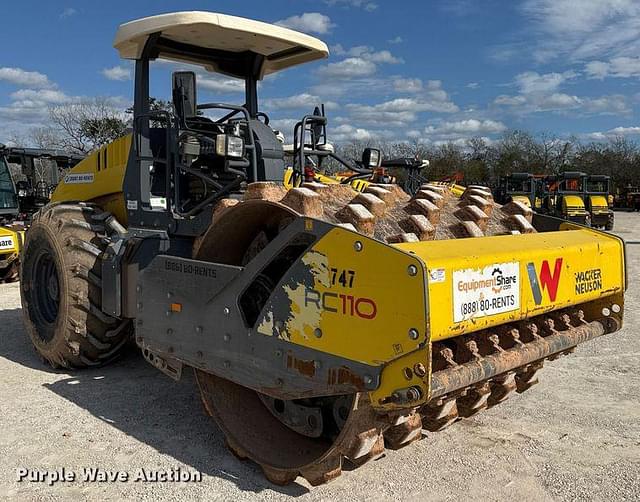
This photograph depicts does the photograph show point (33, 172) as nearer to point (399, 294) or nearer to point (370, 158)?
point (370, 158)

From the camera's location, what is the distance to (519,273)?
318 centimetres

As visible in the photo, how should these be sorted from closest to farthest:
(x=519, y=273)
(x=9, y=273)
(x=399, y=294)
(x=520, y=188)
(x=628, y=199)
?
(x=399, y=294) < (x=519, y=273) < (x=9, y=273) < (x=520, y=188) < (x=628, y=199)

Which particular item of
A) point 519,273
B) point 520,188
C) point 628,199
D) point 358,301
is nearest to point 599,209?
point 520,188

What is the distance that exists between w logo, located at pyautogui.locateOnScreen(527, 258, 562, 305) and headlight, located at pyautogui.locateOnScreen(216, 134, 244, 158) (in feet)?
6.09

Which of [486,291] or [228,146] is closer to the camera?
[486,291]

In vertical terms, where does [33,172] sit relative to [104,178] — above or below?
above

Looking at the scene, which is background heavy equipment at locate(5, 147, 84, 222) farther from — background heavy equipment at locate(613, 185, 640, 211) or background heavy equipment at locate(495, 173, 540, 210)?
background heavy equipment at locate(613, 185, 640, 211)

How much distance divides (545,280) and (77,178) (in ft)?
13.5

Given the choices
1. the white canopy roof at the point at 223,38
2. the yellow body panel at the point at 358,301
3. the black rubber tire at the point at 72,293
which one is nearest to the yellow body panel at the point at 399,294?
the yellow body panel at the point at 358,301

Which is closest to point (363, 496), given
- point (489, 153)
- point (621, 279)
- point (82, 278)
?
point (621, 279)

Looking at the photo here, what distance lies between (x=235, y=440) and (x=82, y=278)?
198 centimetres

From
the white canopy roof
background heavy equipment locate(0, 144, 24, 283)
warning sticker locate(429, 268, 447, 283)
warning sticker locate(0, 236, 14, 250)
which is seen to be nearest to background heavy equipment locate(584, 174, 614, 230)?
background heavy equipment locate(0, 144, 24, 283)

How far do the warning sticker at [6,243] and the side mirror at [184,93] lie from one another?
23.6ft

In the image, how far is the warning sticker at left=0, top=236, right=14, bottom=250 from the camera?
33.1 ft
